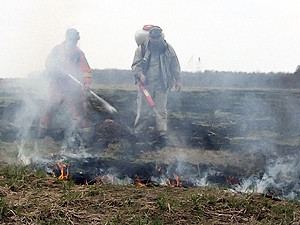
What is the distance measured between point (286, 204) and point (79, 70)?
5.30 m

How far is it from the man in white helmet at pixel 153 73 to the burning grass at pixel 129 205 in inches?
113

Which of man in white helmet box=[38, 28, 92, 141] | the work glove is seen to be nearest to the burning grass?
man in white helmet box=[38, 28, 92, 141]

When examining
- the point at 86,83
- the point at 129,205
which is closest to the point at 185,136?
the point at 86,83

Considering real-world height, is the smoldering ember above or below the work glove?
below

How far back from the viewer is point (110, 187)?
655 centimetres

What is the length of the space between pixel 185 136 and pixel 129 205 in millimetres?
3698

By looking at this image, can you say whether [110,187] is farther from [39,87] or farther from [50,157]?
[39,87]

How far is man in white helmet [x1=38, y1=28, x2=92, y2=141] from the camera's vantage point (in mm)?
9547

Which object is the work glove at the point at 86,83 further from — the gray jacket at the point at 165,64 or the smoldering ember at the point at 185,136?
the gray jacket at the point at 165,64

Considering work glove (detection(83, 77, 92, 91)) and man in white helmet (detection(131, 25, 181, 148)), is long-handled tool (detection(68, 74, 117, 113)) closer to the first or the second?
work glove (detection(83, 77, 92, 91))

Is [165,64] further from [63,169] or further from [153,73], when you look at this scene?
[63,169]

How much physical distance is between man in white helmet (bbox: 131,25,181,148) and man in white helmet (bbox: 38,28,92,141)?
1.19 metres

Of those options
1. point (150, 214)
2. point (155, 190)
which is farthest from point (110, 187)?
point (150, 214)

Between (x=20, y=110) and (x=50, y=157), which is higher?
(x=20, y=110)
